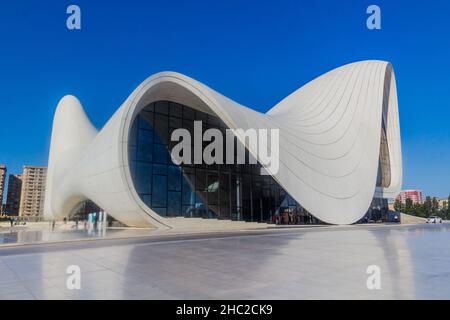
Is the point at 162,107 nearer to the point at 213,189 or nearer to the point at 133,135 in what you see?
the point at 133,135

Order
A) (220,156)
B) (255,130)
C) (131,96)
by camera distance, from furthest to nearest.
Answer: (220,156)
(255,130)
(131,96)

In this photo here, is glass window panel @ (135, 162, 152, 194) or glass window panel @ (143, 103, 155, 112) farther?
glass window panel @ (143, 103, 155, 112)

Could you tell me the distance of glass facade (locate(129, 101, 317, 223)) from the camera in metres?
21.8

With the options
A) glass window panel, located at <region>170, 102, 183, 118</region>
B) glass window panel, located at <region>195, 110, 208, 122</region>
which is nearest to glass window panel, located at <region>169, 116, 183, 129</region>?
glass window panel, located at <region>170, 102, 183, 118</region>

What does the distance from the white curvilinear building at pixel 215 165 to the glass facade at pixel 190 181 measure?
0.08m

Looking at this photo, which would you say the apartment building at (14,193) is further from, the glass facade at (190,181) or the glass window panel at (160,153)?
the glass window panel at (160,153)

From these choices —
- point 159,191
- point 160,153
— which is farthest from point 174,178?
point 160,153

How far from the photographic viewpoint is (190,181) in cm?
2389

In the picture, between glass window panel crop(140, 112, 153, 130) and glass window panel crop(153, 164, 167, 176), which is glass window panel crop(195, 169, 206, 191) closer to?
glass window panel crop(153, 164, 167, 176)

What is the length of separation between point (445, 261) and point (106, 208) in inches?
668

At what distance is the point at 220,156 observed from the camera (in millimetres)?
26328

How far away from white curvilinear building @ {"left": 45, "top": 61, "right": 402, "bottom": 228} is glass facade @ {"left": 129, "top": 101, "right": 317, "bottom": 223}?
0.25ft
